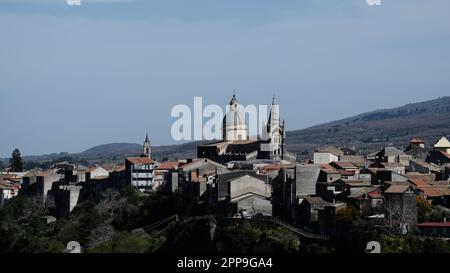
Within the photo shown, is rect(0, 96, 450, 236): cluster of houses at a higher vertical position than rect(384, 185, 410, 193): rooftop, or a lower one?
lower

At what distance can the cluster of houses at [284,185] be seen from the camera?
40469 mm

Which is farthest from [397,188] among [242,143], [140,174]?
[242,143]

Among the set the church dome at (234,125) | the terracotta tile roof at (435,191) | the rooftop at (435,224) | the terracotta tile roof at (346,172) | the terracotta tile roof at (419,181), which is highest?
the church dome at (234,125)

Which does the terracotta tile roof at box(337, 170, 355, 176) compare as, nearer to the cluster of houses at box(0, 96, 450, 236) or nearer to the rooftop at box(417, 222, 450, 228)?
the cluster of houses at box(0, 96, 450, 236)

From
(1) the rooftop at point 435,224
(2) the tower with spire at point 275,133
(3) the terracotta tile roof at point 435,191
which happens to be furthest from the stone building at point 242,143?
(1) the rooftop at point 435,224

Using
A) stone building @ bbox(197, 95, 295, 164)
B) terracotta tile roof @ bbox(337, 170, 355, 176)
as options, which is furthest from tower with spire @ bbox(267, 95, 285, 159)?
terracotta tile roof @ bbox(337, 170, 355, 176)

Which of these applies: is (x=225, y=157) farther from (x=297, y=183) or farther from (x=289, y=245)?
(x=289, y=245)

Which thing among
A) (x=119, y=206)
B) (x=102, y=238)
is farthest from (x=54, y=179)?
(x=102, y=238)

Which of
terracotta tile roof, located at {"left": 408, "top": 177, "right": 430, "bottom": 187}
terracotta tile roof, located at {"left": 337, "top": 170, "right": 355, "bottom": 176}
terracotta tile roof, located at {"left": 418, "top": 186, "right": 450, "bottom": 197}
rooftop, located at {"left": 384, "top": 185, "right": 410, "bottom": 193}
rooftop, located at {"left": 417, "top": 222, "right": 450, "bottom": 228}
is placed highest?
terracotta tile roof, located at {"left": 337, "top": 170, "right": 355, "bottom": 176}

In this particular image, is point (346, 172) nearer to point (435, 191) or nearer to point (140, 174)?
point (435, 191)

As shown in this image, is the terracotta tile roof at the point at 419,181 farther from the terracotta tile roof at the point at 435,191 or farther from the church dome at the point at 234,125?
the church dome at the point at 234,125

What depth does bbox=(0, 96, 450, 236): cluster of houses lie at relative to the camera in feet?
133
